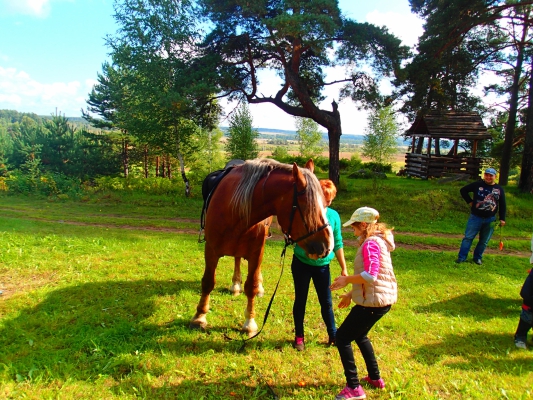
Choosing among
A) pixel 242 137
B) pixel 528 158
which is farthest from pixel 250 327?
pixel 242 137

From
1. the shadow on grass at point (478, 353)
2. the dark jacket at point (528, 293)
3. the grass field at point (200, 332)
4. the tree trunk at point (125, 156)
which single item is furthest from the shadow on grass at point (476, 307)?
the tree trunk at point (125, 156)

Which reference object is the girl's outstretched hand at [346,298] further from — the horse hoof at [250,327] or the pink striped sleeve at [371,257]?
the horse hoof at [250,327]

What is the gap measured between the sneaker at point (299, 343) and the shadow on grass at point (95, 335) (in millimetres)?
214

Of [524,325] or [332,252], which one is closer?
[332,252]

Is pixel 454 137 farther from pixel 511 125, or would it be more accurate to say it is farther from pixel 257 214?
pixel 257 214

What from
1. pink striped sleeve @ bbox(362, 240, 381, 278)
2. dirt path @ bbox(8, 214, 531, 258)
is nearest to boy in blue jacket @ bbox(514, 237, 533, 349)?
pink striped sleeve @ bbox(362, 240, 381, 278)

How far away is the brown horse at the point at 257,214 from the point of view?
114 inches

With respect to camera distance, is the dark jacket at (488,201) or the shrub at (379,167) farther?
the shrub at (379,167)

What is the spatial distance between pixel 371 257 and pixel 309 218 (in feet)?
2.13

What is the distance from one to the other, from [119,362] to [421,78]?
14.0m

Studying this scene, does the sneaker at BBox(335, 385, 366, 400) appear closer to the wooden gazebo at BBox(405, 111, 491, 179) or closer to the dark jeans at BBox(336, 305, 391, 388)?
the dark jeans at BBox(336, 305, 391, 388)

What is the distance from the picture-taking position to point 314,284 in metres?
3.60

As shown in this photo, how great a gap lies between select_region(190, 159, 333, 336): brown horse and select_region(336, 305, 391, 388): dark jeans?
644mm

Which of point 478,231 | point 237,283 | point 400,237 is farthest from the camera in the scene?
point 400,237
